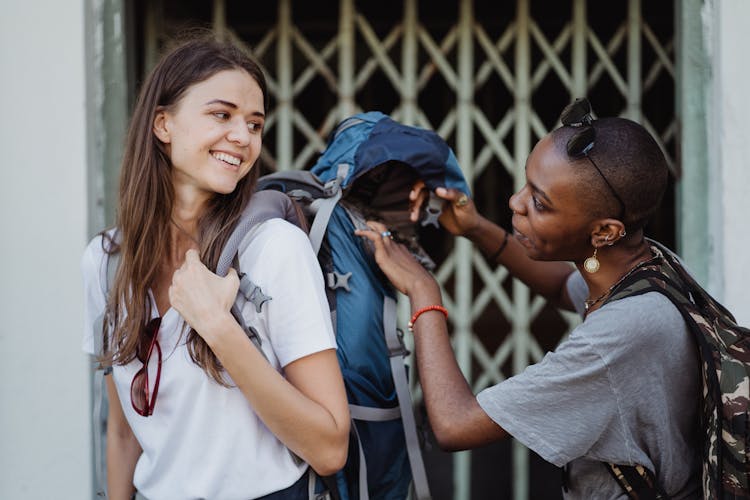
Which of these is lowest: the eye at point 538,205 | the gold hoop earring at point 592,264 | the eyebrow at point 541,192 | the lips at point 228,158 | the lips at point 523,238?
the gold hoop earring at point 592,264

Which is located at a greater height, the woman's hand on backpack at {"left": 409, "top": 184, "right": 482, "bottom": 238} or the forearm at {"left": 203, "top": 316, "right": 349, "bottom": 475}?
the woman's hand on backpack at {"left": 409, "top": 184, "right": 482, "bottom": 238}

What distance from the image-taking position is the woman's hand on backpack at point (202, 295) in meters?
1.72

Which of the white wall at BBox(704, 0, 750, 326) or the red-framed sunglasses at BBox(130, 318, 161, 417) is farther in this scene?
the white wall at BBox(704, 0, 750, 326)

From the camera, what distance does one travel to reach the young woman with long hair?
5.77 ft

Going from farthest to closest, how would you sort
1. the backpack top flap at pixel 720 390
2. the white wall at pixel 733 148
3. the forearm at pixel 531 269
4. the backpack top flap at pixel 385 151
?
1. the white wall at pixel 733 148
2. the forearm at pixel 531 269
3. the backpack top flap at pixel 385 151
4. the backpack top flap at pixel 720 390

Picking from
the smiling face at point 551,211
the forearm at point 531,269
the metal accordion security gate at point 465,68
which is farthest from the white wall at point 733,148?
the smiling face at point 551,211

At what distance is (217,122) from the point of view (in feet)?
6.40

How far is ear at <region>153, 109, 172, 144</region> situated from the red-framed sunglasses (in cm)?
48

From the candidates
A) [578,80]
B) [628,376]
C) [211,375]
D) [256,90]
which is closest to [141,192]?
[256,90]

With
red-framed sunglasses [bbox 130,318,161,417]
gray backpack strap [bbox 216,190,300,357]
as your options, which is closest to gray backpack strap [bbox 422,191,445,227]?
gray backpack strap [bbox 216,190,300,357]

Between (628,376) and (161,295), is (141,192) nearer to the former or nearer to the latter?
(161,295)

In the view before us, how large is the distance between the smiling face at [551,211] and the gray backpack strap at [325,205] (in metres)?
0.50

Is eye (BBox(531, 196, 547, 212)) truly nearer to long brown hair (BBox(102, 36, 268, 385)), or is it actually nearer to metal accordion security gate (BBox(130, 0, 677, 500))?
long brown hair (BBox(102, 36, 268, 385))

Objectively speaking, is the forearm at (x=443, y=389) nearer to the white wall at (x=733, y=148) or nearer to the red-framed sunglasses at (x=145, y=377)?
the red-framed sunglasses at (x=145, y=377)
